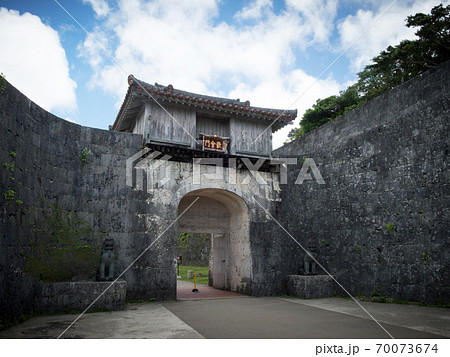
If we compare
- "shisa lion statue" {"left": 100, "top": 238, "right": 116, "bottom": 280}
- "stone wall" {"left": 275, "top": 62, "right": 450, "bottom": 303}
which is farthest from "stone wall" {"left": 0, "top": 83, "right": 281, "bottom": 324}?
"stone wall" {"left": 275, "top": 62, "right": 450, "bottom": 303}

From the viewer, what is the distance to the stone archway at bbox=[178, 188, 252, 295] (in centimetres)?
1264

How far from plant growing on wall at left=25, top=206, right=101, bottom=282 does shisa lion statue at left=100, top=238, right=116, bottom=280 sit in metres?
0.71

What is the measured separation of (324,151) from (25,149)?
10529mm

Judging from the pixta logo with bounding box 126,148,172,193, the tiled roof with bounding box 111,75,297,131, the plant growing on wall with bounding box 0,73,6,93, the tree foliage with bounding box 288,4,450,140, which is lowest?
the pixta logo with bounding box 126,148,172,193

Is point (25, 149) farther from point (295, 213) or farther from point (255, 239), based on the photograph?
point (295, 213)

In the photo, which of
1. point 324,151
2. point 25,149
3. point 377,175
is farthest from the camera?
point 324,151

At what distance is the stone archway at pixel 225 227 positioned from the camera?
12.6 m

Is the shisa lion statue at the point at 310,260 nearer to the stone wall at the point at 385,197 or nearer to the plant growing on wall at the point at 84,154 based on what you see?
the stone wall at the point at 385,197

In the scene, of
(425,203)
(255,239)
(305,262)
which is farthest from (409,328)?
(255,239)

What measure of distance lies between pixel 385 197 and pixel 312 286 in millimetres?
4013

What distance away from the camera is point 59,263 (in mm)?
8930

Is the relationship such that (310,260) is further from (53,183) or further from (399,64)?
(399,64)

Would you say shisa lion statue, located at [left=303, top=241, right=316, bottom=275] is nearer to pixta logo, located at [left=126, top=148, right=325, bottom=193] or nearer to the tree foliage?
pixta logo, located at [left=126, top=148, right=325, bottom=193]

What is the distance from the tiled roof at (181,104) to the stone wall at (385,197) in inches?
79.2
